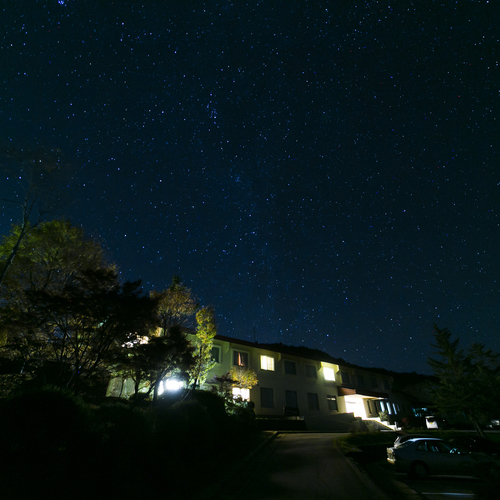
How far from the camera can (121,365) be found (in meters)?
13.2

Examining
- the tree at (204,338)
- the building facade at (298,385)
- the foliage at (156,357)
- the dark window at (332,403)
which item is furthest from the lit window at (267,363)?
the foliage at (156,357)

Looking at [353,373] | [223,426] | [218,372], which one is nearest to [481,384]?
[353,373]

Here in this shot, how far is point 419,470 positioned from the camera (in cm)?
1180

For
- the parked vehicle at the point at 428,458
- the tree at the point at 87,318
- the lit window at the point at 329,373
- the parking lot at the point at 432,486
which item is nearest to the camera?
the parking lot at the point at 432,486

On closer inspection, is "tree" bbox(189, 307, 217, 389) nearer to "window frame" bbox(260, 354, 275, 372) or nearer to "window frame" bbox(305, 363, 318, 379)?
"window frame" bbox(260, 354, 275, 372)

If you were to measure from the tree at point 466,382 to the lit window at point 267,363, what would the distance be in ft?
53.1

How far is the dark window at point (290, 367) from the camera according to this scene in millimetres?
32309

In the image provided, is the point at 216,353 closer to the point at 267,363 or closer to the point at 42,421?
the point at 267,363

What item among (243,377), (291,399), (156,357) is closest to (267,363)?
(291,399)

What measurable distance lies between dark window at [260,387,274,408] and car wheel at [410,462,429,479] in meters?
18.0

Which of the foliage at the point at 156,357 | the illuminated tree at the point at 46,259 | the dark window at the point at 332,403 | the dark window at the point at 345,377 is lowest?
the dark window at the point at 332,403

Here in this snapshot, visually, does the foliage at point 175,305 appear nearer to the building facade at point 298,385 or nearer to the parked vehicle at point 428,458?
the building facade at point 298,385

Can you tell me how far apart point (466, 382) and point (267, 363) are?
61.8ft

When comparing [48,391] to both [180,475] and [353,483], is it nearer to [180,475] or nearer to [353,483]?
[180,475]
